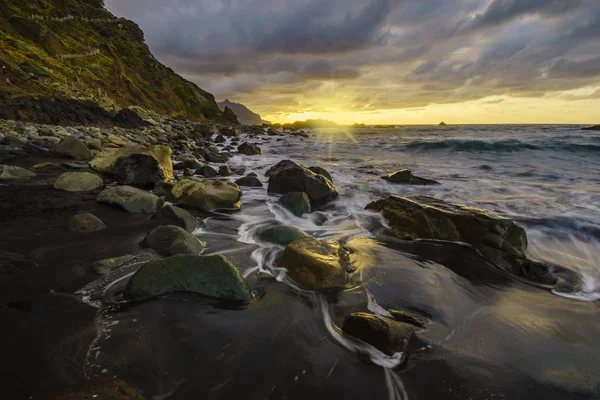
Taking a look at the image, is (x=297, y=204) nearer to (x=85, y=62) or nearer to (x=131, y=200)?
(x=131, y=200)

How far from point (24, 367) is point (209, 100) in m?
77.7

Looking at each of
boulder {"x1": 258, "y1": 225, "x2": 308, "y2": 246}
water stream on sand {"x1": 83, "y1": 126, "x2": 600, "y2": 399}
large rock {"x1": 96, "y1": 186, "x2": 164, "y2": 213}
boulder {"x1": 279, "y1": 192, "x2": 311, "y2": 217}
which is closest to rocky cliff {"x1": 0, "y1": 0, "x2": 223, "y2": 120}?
large rock {"x1": 96, "y1": 186, "x2": 164, "y2": 213}

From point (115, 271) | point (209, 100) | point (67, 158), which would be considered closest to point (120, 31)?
point (209, 100)

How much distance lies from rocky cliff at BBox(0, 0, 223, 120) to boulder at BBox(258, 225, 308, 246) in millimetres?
17614

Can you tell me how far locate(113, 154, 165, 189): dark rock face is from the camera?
686cm

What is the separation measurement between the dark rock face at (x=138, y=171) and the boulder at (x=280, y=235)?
155 inches

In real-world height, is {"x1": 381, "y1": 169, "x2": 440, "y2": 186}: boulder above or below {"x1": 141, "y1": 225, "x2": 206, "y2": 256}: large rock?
below

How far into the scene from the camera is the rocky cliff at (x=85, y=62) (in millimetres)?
21734

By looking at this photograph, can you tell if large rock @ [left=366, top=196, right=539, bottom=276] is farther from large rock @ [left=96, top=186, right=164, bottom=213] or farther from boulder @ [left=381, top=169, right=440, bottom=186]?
large rock @ [left=96, top=186, right=164, bottom=213]

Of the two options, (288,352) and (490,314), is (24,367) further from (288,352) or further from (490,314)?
(490,314)

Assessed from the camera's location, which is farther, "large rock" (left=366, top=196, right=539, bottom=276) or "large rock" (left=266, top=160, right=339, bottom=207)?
"large rock" (left=266, top=160, right=339, bottom=207)

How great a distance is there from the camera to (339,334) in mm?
2512

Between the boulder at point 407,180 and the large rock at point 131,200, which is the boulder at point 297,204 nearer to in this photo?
the large rock at point 131,200

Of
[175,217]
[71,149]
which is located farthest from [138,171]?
[71,149]
